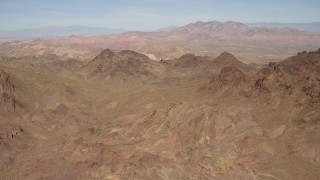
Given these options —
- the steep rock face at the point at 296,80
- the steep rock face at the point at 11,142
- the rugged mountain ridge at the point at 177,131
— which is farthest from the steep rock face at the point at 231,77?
the steep rock face at the point at 11,142

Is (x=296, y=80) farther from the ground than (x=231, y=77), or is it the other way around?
(x=296, y=80)

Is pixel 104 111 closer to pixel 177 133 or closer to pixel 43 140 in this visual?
pixel 43 140

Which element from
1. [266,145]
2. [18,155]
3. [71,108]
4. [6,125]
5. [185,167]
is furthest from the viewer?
[71,108]

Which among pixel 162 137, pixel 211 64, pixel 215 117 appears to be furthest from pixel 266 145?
pixel 211 64

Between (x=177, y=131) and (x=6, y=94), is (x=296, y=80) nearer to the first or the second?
(x=177, y=131)

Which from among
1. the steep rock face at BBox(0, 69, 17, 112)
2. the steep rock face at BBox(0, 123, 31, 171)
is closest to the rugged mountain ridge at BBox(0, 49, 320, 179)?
the steep rock face at BBox(0, 123, 31, 171)

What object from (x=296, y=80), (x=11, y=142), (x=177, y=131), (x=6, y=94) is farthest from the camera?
(x=6, y=94)

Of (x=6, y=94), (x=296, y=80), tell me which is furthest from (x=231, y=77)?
(x=6, y=94)

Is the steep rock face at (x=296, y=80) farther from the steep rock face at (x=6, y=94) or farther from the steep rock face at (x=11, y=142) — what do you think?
the steep rock face at (x=6, y=94)
